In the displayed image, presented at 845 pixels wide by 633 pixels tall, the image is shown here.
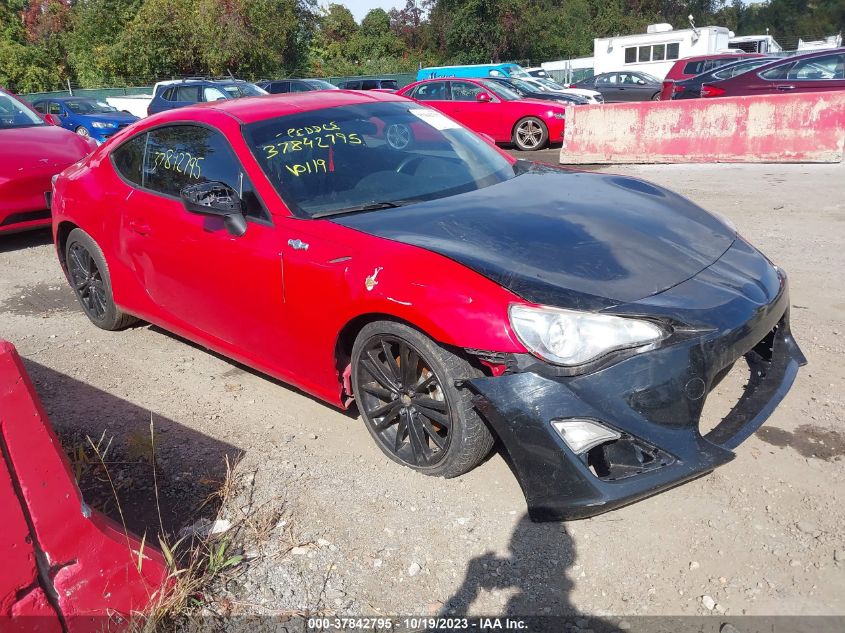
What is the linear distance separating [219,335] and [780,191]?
7.08m

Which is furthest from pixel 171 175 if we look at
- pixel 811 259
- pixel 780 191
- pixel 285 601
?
pixel 780 191

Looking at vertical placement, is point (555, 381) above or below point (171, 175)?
below

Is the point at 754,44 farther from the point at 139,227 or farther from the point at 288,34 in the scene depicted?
the point at 139,227

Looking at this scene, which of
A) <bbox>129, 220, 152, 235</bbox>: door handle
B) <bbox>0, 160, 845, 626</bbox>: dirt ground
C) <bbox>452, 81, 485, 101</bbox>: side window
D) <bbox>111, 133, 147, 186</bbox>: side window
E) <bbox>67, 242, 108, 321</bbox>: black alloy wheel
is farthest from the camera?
<bbox>452, 81, 485, 101</bbox>: side window

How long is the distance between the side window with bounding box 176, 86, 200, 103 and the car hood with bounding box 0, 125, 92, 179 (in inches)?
434

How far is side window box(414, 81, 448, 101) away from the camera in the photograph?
15.8 metres

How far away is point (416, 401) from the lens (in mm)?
3066

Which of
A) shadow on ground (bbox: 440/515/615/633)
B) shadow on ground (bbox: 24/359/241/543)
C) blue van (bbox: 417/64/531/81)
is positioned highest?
blue van (bbox: 417/64/531/81)

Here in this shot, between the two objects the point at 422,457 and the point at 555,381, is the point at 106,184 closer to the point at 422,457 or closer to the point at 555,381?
the point at 422,457

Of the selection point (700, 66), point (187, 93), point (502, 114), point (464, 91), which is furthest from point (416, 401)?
point (700, 66)

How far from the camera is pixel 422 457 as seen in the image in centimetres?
315

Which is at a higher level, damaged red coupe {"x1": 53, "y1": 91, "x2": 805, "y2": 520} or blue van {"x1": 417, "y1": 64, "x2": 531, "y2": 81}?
blue van {"x1": 417, "y1": 64, "x2": 531, "y2": 81}

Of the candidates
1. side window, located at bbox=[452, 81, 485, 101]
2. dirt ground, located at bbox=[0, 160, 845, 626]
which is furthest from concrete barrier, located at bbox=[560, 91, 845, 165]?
dirt ground, located at bbox=[0, 160, 845, 626]

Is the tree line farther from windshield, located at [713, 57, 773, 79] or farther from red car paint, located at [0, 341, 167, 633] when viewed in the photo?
red car paint, located at [0, 341, 167, 633]
